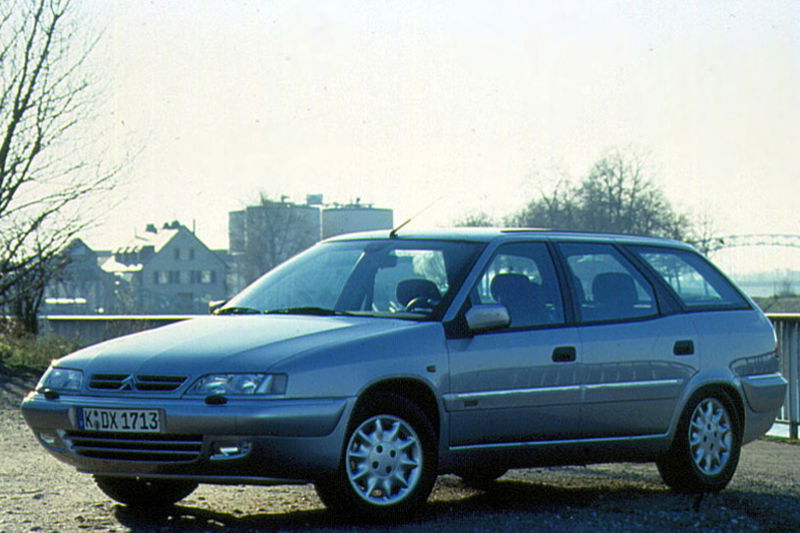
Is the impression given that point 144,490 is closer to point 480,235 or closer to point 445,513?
point 445,513

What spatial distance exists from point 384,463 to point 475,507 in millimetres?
1036

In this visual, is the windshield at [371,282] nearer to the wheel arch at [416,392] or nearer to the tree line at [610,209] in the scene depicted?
the wheel arch at [416,392]

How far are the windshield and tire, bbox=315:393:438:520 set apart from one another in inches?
26.3

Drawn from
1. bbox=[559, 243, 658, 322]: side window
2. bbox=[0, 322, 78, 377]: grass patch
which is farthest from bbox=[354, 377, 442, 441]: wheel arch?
bbox=[0, 322, 78, 377]: grass patch

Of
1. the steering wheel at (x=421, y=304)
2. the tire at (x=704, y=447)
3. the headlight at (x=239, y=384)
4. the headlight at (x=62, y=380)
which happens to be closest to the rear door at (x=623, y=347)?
the tire at (x=704, y=447)

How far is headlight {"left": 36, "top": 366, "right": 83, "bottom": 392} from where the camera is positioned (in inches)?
295

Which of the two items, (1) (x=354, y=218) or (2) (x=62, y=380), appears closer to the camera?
(2) (x=62, y=380)

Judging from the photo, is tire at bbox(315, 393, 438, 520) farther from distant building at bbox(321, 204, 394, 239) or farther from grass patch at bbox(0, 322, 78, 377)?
distant building at bbox(321, 204, 394, 239)

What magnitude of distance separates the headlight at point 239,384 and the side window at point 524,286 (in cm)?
152

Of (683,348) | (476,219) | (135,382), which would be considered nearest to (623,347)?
(683,348)

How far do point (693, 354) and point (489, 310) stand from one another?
201cm

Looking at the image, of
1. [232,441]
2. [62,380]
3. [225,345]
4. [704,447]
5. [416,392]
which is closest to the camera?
[232,441]

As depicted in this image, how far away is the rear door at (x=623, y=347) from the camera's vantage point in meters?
8.60

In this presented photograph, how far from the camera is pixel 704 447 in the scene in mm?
9336
